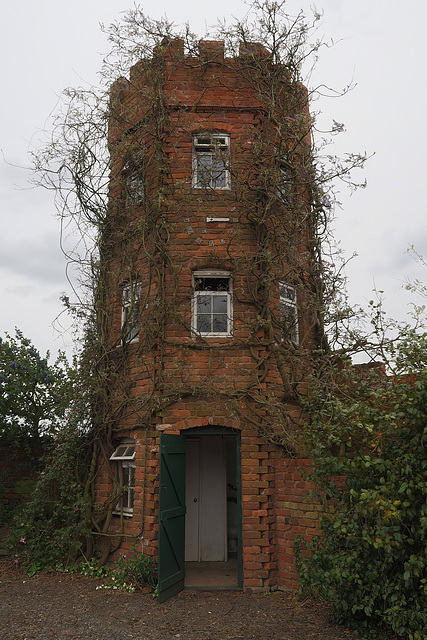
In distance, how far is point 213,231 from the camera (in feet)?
A: 31.2

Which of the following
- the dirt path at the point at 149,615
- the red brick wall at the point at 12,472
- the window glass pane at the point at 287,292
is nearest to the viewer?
the dirt path at the point at 149,615

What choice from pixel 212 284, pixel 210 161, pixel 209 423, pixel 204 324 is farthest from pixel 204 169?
pixel 209 423

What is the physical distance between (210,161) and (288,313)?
3269 mm

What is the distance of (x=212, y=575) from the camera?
925 cm

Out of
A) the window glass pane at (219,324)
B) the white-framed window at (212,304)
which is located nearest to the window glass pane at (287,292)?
the white-framed window at (212,304)

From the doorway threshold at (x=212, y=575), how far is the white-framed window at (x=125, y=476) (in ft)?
5.09

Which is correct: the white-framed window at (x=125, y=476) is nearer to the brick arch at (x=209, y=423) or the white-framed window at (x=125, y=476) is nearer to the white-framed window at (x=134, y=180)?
the brick arch at (x=209, y=423)

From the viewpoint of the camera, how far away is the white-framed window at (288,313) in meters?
9.26

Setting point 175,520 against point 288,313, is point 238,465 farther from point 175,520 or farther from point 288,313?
point 288,313

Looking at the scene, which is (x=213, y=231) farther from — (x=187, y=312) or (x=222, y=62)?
(x=222, y=62)

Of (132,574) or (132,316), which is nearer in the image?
(132,574)

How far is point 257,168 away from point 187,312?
2.92 m

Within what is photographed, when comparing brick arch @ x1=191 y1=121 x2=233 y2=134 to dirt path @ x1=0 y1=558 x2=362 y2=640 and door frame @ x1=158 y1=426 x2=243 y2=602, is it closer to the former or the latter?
door frame @ x1=158 y1=426 x2=243 y2=602

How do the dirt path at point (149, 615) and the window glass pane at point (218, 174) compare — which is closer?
the dirt path at point (149, 615)
